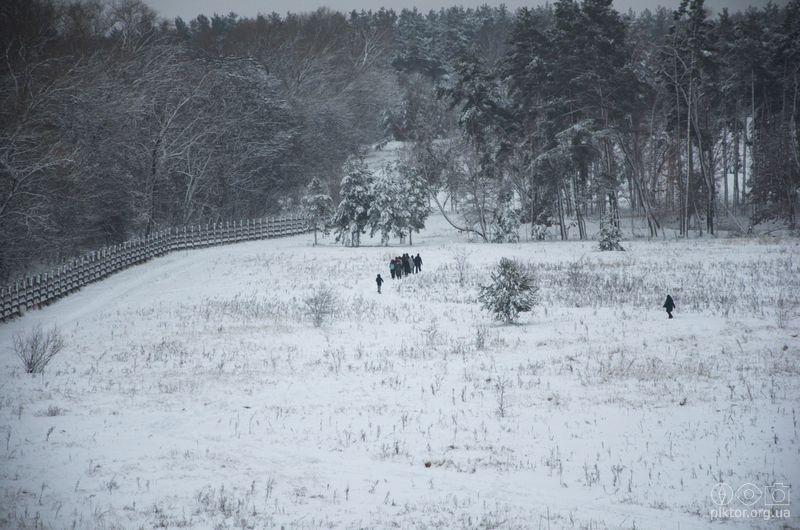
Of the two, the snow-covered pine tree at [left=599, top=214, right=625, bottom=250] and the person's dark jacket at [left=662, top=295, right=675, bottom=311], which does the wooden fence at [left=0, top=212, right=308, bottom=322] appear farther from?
the snow-covered pine tree at [left=599, top=214, right=625, bottom=250]

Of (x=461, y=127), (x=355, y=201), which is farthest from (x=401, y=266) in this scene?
(x=461, y=127)

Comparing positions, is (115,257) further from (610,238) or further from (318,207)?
(610,238)

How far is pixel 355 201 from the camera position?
55.0 meters

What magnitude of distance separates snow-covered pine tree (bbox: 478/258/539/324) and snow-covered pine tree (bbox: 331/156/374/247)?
33.1 m

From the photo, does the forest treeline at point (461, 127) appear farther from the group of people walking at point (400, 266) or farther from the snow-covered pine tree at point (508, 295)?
the snow-covered pine tree at point (508, 295)

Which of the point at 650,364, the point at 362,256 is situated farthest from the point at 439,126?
the point at 650,364

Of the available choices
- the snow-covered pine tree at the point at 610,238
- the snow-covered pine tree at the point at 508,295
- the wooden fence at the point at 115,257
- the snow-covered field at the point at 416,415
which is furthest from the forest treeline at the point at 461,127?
the snow-covered field at the point at 416,415

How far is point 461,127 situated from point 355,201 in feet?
36.6

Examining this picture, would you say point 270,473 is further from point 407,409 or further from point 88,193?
point 88,193

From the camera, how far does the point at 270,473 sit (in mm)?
10219

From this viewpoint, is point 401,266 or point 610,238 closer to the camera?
point 401,266

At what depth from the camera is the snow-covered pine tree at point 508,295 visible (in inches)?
864

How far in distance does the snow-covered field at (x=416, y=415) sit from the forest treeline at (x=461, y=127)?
23330 millimetres

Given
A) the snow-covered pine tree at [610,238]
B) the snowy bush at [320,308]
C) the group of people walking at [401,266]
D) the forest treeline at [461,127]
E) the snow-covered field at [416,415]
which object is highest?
the forest treeline at [461,127]
